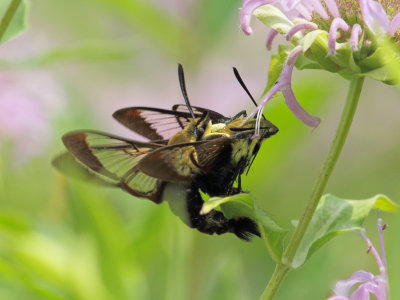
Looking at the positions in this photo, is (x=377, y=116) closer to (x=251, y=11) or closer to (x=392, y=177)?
(x=392, y=177)

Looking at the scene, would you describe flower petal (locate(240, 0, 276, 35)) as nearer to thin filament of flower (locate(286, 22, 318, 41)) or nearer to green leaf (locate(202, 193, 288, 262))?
thin filament of flower (locate(286, 22, 318, 41))

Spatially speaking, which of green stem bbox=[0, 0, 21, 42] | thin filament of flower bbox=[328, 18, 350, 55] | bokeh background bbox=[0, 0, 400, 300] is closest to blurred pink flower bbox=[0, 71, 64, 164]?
bokeh background bbox=[0, 0, 400, 300]

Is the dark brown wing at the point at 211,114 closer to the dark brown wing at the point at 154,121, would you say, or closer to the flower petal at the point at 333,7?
the dark brown wing at the point at 154,121

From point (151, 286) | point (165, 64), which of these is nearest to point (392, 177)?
point (165, 64)

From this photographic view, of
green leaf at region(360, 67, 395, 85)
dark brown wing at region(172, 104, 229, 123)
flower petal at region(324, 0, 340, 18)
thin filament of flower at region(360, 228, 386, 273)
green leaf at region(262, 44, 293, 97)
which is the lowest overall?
thin filament of flower at region(360, 228, 386, 273)

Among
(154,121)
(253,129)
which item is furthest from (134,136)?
(253,129)
